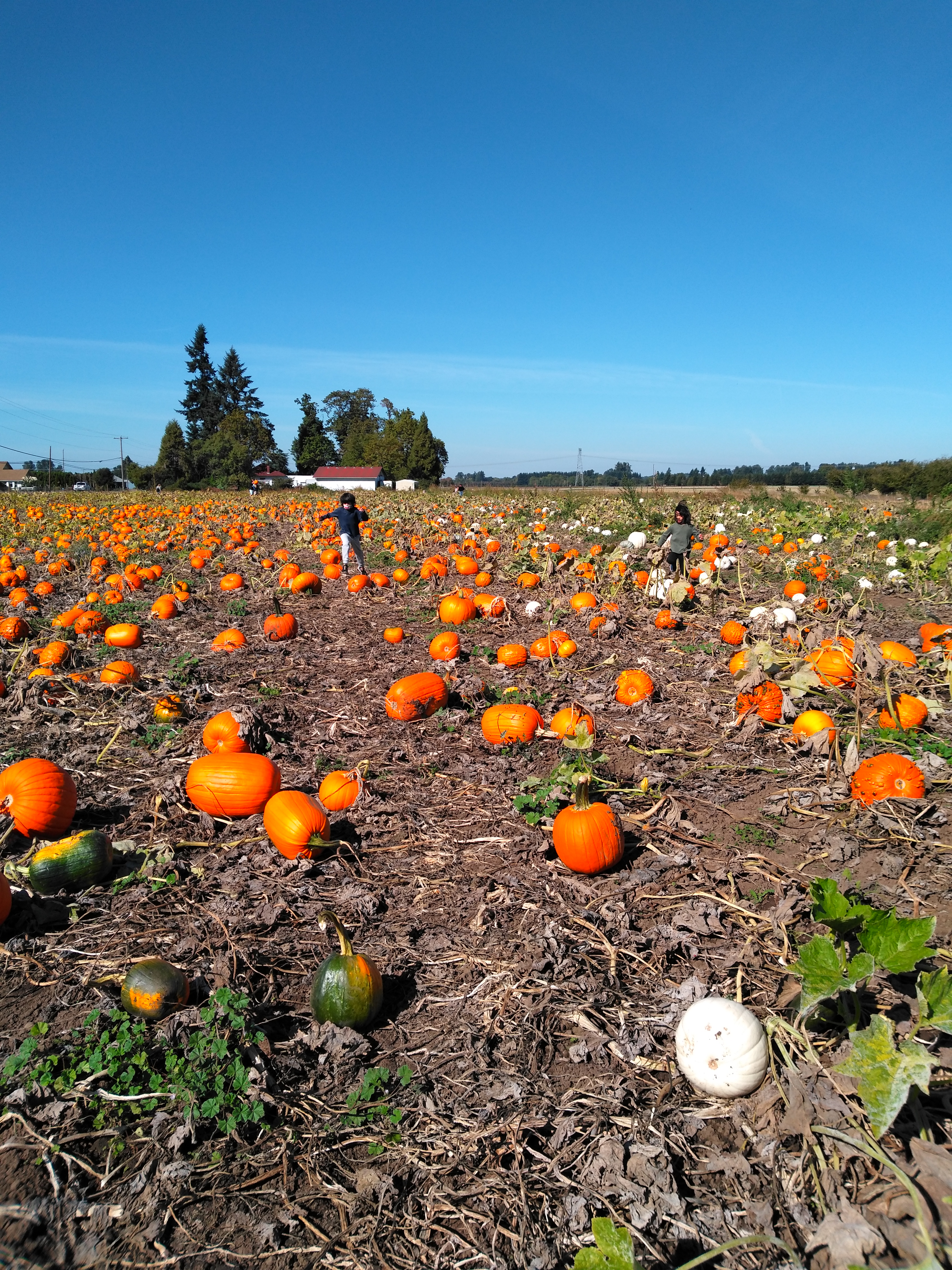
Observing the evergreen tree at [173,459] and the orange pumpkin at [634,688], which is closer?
the orange pumpkin at [634,688]

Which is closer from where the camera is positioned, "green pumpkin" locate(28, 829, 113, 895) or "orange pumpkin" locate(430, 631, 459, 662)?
"green pumpkin" locate(28, 829, 113, 895)

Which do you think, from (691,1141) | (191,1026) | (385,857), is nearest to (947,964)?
(691,1141)

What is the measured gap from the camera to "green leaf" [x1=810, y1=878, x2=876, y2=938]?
7.86ft

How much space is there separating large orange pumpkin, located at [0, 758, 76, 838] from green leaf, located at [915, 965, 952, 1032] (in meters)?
4.47

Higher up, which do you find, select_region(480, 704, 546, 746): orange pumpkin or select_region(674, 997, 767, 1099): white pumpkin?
select_region(480, 704, 546, 746): orange pumpkin

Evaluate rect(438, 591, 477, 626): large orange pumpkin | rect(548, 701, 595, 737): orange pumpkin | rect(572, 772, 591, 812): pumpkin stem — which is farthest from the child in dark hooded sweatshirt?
rect(572, 772, 591, 812): pumpkin stem

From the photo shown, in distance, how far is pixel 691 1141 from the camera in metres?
2.31

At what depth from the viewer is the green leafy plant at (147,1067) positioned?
2.44 metres

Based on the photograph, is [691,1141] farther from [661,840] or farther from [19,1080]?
[19,1080]

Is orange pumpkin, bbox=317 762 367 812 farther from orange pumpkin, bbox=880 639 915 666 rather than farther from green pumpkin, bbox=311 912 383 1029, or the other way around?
orange pumpkin, bbox=880 639 915 666

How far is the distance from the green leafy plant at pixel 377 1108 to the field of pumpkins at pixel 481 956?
1cm

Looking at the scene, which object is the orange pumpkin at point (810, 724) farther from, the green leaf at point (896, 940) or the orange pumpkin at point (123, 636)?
the orange pumpkin at point (123, 636)

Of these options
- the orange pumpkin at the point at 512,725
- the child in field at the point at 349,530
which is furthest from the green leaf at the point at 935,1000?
the child in field at the point at 349,530

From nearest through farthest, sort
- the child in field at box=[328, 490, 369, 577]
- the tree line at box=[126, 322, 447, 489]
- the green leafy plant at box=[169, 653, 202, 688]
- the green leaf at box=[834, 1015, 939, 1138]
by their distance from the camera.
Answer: the green leaf at box=[834, 1015, 939, 1138], the green leafy plant at box=[169, 653, 202, 688], the child in field at box=[328, 490, 369, 577], the tree line at box=[126, 322, 447, 489]
